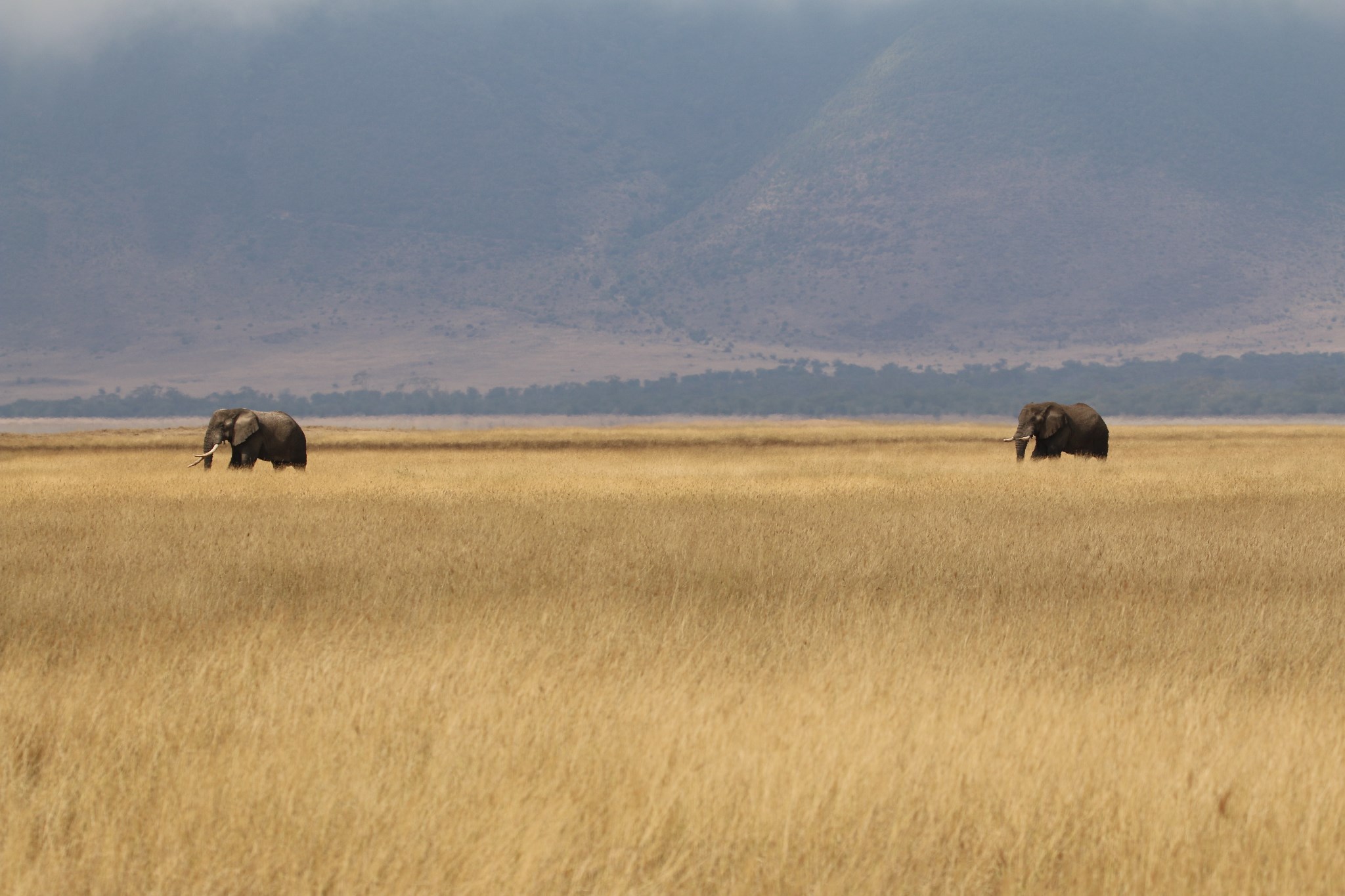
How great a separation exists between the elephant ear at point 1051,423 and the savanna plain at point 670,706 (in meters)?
15.4

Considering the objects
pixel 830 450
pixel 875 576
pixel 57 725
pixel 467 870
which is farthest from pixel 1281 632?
pixel 830 450

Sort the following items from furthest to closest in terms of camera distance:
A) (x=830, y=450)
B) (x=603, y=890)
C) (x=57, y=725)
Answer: (x=830, y=450) → (x=57, y=725) → (x=603, y=890)

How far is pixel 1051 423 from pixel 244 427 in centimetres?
1872

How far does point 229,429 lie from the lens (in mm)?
26562

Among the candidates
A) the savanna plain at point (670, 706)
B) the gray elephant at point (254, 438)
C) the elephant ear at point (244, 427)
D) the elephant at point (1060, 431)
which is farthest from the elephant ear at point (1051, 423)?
the elephant ear at point (244, 427)

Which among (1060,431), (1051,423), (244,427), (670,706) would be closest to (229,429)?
(244,427)

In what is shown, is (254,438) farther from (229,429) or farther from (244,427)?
(229,429)

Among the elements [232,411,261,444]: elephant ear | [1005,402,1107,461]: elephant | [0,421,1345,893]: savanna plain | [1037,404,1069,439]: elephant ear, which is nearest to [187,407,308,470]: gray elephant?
[232,411,261,444]: elephant ear

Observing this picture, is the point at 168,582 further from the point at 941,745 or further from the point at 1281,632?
the point at 1281,632

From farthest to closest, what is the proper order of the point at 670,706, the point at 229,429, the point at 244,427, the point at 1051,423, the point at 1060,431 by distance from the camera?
the point at 1060,431, the point at 1051,423, the point at 229,429, the point at 244,427, the point at 670,706

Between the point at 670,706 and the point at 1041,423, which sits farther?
the point at 1041,423

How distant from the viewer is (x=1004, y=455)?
3669 centimetres

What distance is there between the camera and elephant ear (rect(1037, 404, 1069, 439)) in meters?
31.1

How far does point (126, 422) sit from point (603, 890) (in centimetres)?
19561
